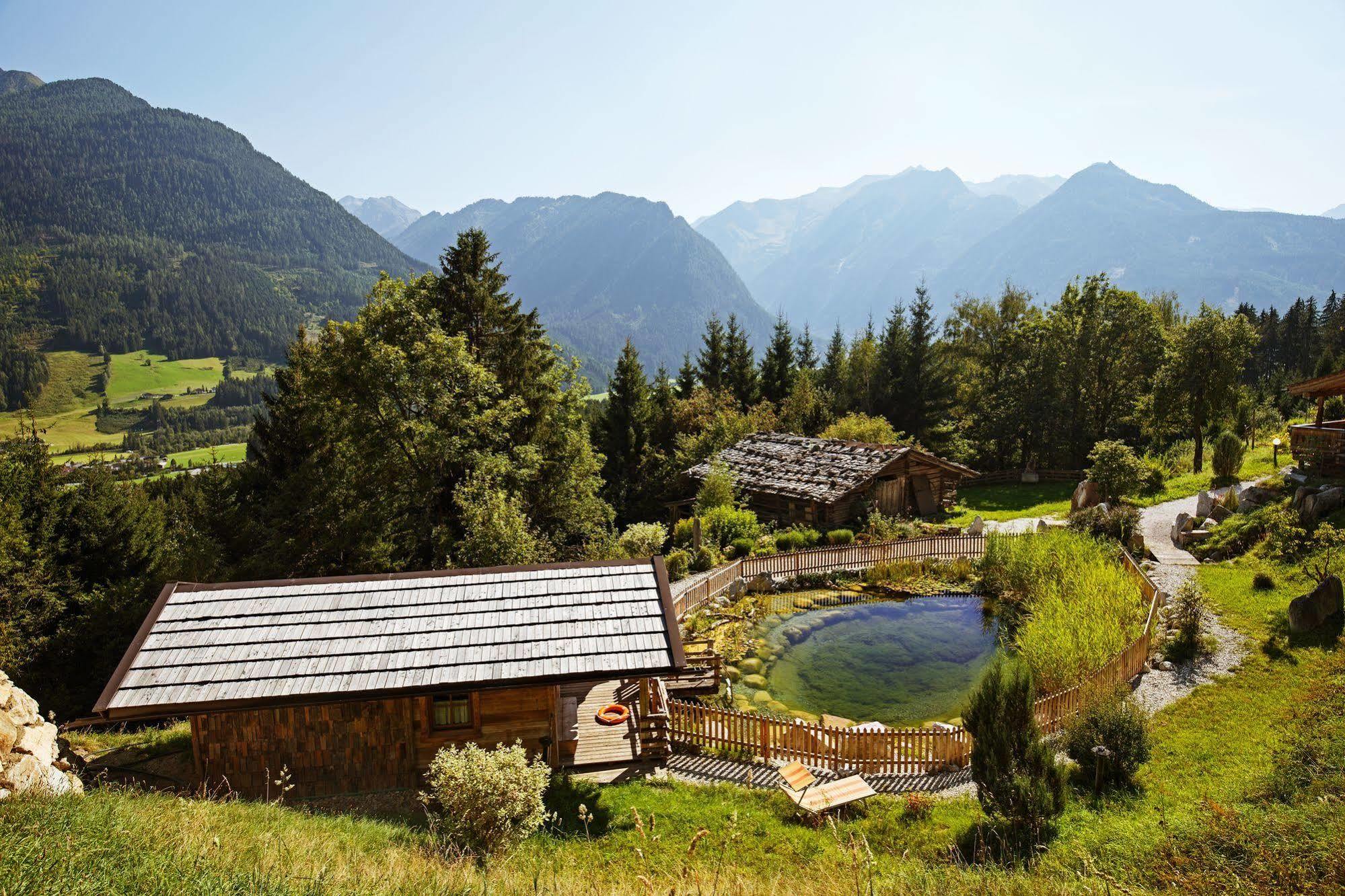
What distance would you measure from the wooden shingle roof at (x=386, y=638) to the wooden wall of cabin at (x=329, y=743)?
2.07ft

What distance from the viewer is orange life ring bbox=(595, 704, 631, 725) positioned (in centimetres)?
1396

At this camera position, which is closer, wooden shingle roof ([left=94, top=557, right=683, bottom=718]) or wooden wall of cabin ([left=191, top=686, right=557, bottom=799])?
wooden shingle roof ([left=94, top=557, right=683, bottom=718])

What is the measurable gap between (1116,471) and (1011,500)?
9156mm

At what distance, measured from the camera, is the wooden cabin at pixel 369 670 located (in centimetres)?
1098

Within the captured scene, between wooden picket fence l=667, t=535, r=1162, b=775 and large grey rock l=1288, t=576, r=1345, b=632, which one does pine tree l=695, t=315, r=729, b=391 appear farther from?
wooden picket fence l=667, t=535, r=1162, b=775

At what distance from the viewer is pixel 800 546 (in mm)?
28609

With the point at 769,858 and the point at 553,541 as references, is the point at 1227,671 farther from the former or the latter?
the point at 553,541

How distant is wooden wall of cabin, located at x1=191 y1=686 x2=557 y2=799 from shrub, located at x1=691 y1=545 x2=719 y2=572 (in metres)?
15.7

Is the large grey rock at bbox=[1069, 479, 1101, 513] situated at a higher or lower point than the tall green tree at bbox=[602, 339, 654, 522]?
lower

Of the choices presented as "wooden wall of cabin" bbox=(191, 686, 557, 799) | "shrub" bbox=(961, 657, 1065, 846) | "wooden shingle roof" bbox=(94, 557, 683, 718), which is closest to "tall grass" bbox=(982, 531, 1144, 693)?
"shrub" bbox=(961, 657, 1065, 846)

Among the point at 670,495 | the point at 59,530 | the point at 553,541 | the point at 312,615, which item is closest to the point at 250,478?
the point at 59,530

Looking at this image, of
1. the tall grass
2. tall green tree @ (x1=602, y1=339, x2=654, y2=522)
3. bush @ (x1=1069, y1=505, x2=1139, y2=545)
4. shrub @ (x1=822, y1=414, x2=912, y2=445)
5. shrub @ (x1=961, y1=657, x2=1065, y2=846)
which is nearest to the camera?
shrub @ (x1=961, y1=657, x2=1065, y2=846)

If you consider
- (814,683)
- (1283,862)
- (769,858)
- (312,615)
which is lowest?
(814,683)

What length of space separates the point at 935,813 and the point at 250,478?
93.1 feet
